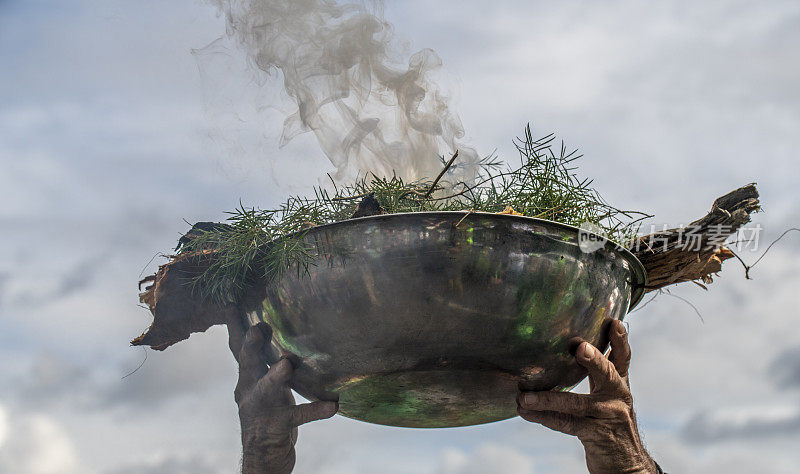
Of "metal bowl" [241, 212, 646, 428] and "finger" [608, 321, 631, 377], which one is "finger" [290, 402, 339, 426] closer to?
"metal bowl" [241, 212, 646, 428]

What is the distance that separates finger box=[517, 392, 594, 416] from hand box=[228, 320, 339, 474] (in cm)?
38

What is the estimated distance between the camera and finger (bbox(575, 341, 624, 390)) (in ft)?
4.48

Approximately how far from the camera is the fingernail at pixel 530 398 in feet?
4.53

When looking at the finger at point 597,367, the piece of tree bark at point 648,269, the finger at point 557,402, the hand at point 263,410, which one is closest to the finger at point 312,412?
the hand at point 263,410

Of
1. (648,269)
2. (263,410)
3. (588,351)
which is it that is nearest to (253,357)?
(263,410)

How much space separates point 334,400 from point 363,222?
0.44 meters

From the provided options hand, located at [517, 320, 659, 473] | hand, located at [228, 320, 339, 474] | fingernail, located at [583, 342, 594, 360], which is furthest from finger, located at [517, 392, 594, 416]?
hand, located at [228, 320, 339, 474]

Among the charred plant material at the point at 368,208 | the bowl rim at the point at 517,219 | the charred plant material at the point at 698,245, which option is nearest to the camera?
the bowl rim at the point at 517,219

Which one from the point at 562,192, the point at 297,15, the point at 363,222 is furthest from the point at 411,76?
the point at 363,222

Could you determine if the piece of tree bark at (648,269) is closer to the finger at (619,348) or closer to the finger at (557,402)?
the finger at (619,348)

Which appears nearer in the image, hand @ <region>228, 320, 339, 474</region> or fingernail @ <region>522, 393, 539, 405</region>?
fingernail @ <region>522, 393, 539, 405</region>

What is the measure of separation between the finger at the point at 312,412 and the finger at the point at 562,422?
0.39 meters

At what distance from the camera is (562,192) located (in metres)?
1.38

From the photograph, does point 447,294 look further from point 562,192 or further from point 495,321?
point 562,192
